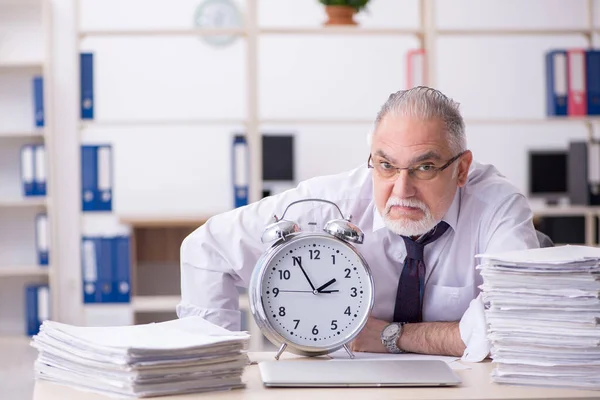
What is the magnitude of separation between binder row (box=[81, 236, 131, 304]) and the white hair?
129 inches

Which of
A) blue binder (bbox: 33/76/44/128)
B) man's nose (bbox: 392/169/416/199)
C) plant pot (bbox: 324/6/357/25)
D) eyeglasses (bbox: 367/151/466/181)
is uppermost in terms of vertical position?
plant pot (bbox: 324/6/357/25)

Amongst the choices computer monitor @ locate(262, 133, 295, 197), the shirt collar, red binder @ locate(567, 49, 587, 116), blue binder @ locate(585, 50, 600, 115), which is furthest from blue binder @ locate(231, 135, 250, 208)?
the shirt collar

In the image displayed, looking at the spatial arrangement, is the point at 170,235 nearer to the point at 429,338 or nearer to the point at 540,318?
the point at 429,338

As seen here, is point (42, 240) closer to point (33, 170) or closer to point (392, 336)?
point (33, 170)

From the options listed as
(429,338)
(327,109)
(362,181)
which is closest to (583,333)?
(429,338)

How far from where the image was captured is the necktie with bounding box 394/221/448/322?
6.32 ft

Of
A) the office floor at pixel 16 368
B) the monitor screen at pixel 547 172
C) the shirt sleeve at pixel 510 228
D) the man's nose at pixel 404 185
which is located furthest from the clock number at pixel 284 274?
the monitor screen at pixel 547 172

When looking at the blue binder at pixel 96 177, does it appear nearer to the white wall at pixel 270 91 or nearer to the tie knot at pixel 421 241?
the white wall at pixel 270 91

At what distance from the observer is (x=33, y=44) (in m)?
5.78

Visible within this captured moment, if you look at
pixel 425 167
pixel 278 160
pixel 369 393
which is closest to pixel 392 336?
pixel 425 167

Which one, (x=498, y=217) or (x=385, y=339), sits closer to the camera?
(x=385, y=339)

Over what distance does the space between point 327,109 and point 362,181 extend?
402 centimetres

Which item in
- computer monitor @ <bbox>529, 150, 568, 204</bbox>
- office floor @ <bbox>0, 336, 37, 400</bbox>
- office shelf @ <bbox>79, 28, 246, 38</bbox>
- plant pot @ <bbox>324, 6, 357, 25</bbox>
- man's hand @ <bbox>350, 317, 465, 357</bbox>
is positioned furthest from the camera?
computer monitor @ <bbox>529, 150, 568, 204</bbox>

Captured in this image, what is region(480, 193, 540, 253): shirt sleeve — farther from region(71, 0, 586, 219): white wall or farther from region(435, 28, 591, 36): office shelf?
region(71, 0, 586, 219): white wall
